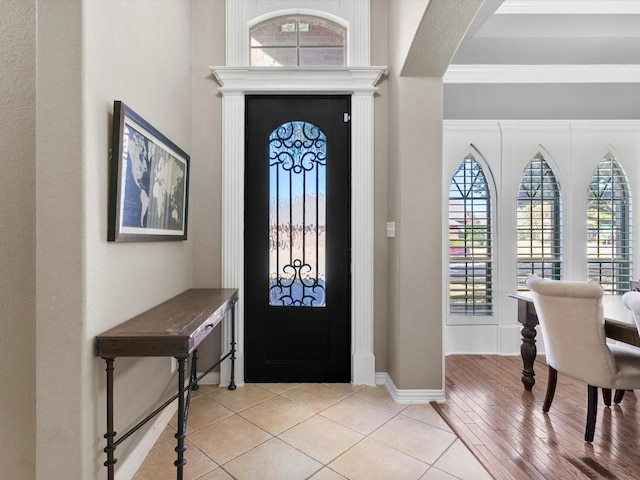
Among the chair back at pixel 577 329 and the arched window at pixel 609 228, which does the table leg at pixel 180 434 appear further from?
the arched window at pixel 609 228

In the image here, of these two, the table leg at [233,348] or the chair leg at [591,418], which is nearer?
the chair leg at [591,418]

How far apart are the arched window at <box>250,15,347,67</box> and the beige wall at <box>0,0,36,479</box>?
179 centimetres

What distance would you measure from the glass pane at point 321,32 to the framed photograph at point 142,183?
5.32 ft

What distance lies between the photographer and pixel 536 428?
2068mm

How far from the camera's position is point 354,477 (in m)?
1.62

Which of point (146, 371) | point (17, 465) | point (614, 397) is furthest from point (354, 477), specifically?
point (614, 397)

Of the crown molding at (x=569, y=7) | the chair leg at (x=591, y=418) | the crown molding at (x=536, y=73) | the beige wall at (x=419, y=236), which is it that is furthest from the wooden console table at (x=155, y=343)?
the crown molding at (x=569, y=7)

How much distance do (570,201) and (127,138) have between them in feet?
13.9

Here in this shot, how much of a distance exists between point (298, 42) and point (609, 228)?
392 centimetres

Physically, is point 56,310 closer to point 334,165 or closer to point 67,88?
point 67,88

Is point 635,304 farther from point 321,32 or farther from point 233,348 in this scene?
point 321,32

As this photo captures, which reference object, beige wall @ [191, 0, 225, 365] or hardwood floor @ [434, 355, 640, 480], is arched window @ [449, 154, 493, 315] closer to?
hardwood floor @ [434, 355, 640, 480]

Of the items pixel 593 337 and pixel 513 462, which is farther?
pixel 593 337

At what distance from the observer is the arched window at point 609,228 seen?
11.6 feet
